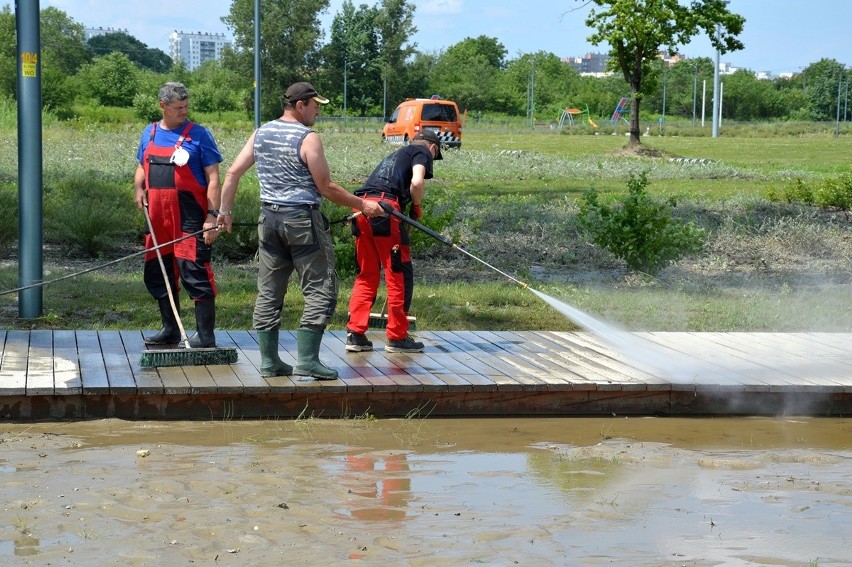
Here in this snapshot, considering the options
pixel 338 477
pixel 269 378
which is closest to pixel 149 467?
pixel 338 477

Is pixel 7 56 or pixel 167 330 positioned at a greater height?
pixel 7 56

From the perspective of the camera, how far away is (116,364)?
23.2 ft

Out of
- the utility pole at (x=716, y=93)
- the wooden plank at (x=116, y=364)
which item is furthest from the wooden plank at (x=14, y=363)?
the utility pole at (x=716, y=93)

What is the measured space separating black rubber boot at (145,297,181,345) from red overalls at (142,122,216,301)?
1.26ft

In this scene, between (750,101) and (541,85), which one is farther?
(750,101)

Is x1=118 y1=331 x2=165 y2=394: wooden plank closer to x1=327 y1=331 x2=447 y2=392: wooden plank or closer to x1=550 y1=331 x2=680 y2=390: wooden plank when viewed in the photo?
x1=327 y1=331 x2=447 y2=392: wooden plank

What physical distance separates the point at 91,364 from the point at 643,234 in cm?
695

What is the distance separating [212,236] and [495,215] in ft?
30.2

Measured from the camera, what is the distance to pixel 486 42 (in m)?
117

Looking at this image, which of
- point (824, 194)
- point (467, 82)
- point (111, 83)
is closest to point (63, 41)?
point (111, 83)

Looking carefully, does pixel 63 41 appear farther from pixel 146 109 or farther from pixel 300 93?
pixel 300 93

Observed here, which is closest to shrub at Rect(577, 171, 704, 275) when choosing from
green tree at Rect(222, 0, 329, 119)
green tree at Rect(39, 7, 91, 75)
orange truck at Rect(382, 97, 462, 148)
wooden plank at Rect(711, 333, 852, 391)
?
wooden plank at Rect(711, 333, 852, 391)

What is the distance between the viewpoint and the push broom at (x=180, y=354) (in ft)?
22.9

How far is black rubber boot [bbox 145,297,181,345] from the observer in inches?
299
